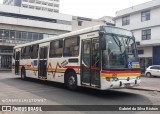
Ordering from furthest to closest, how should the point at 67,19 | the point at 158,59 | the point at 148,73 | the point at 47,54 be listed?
the point at 67,19 → the point at 158,59 → the point at 148,73 → the point at 47,54

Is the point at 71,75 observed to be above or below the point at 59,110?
above

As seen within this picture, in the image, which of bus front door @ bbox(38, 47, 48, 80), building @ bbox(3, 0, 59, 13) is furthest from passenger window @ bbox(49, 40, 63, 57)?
building @ bbox(3, 0, 59, 13)

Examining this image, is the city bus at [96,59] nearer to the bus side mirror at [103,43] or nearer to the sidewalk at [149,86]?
the bus side mirror at [103,43]

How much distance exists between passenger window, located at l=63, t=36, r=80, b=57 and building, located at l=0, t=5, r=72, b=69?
32.6 metres

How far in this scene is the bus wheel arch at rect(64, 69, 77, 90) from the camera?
42.5 feet

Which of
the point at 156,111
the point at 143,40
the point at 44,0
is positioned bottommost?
the point at 156,111

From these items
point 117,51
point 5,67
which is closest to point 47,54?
point 117,51

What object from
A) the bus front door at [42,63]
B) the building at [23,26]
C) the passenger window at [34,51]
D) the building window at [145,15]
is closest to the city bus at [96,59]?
the bus front door at [42,63]

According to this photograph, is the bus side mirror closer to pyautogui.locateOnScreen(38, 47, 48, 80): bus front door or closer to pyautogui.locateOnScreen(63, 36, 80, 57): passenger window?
pyautogui.locateOnScreen(63, 36, 80, 57): passenger window

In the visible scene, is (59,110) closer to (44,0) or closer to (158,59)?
(158,59)

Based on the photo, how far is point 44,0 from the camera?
121188 millimetres

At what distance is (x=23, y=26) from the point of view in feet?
161

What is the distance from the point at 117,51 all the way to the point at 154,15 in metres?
26.2

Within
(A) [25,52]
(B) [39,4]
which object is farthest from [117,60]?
(B) [39,4]
